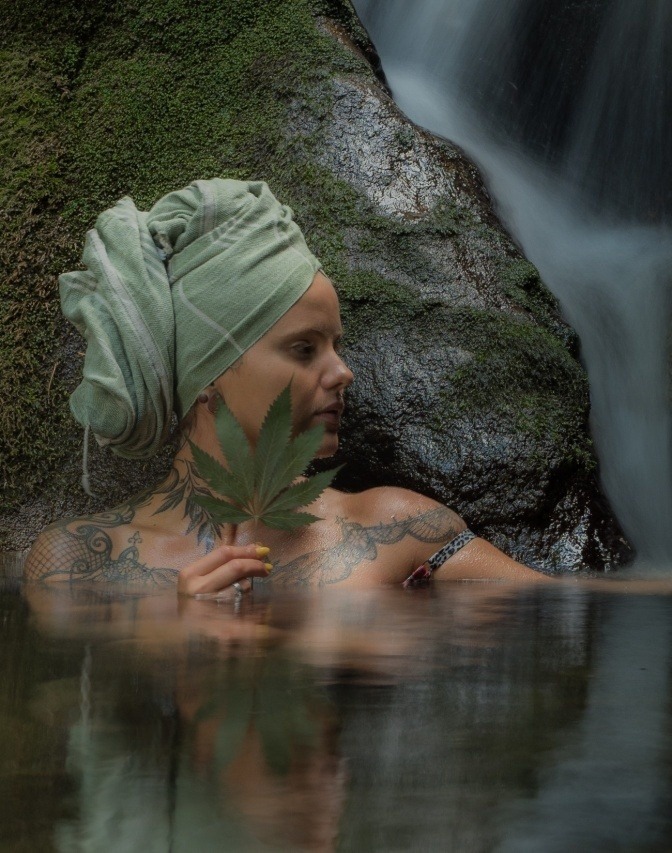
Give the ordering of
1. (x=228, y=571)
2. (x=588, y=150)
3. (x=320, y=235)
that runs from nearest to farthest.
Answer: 1. (x=228, y=571)
2. (x=320, y=235)
3. (x=588, y=150)

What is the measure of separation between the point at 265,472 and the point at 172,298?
6.95 feet

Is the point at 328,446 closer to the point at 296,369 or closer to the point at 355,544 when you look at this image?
the point at 296,369

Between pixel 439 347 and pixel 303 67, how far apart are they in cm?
162

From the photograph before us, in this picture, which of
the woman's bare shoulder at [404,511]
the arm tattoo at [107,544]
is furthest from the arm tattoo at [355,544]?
the arm tattoo at [107,544]

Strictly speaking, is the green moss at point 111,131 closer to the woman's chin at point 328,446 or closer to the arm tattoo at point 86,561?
the arm tattoo at point 86,561

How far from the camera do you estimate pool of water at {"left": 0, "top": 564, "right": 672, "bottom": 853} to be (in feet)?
1.55

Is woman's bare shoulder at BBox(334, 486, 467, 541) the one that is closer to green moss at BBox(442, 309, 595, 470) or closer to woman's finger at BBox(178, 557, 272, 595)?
green moss at BBox(442, 309, 595, 470)

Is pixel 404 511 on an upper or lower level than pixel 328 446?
lower

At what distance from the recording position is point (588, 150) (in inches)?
252

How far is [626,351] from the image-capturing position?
4.85 m

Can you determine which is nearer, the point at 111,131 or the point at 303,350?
the point at 303,350

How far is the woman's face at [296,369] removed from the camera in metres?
3.48

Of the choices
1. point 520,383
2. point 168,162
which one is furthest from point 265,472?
point 168,162

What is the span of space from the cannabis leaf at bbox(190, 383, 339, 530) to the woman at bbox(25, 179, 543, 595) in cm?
172
